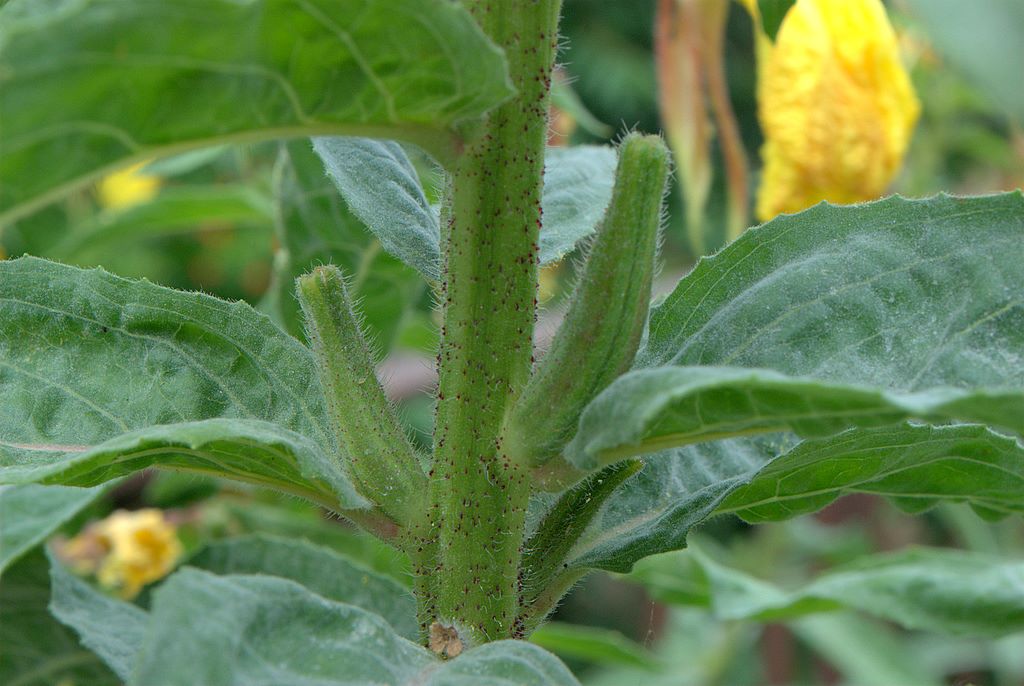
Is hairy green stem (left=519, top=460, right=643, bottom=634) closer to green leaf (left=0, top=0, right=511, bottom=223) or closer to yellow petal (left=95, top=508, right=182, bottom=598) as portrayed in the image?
green leaf (left=0, top=0, right=511, bottom=223)

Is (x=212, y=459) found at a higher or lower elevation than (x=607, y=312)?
lower

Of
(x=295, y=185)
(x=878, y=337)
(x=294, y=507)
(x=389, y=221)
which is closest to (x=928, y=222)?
(x=878, y=337)

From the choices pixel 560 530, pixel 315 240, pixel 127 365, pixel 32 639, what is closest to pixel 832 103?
pixel 315 240

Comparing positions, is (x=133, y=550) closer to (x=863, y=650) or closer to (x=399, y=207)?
(x=399, y=207)

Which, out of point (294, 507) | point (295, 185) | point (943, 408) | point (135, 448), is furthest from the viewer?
point (294, 507)

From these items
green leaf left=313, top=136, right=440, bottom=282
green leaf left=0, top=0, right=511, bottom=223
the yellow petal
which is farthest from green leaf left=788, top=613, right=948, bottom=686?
green leaf left=0, top=0, right=511, bottom=223

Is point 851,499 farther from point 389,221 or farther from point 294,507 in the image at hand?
point 389,221
